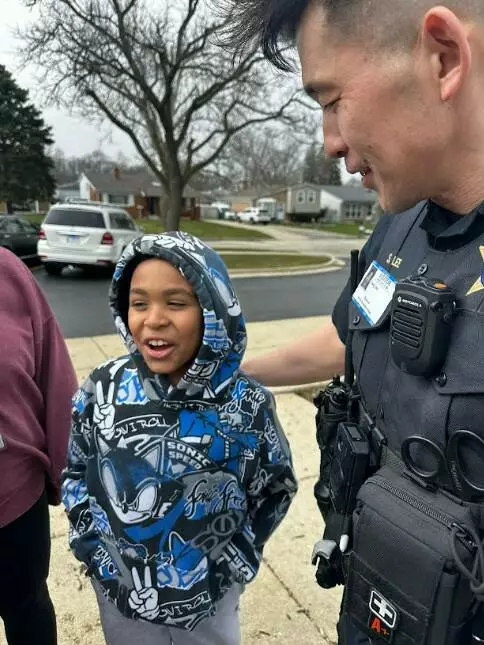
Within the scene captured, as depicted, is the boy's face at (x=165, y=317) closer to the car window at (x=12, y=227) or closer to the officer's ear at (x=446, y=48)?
the officer's ear at (x=446, y=48)

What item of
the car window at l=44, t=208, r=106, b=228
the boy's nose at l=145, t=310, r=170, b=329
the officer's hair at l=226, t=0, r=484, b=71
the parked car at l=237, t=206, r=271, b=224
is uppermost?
the officer's hair at l=226, t=0, r=484, b=71

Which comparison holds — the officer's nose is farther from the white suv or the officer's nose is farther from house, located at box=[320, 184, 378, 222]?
house, located at box=[320, 184, 378, 222]

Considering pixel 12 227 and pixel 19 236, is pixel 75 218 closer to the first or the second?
pixel 19 236

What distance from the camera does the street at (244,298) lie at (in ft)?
24.8

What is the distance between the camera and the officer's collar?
1.03 meters

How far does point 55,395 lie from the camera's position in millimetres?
1735

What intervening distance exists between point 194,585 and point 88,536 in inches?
14.2

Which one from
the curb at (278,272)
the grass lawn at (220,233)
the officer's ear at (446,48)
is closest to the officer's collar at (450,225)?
the officer's ear at (446,48)

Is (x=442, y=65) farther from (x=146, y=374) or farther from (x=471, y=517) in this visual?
(x=146, y=374)

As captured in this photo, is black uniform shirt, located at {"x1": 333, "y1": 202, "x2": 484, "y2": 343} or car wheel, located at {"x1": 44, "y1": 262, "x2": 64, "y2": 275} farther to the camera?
car wheel, located at {"x1": 44, "y1": 262, "x2": 64, "y2": 275}

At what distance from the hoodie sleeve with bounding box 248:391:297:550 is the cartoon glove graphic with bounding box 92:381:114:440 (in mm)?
430

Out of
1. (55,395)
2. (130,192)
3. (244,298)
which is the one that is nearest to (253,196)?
(130,192)

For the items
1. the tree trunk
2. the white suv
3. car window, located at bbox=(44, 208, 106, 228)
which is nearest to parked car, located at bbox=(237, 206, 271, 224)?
the tree trunk

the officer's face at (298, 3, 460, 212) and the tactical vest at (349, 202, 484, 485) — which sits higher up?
the officer's face at (298, 3, 460, 212)
